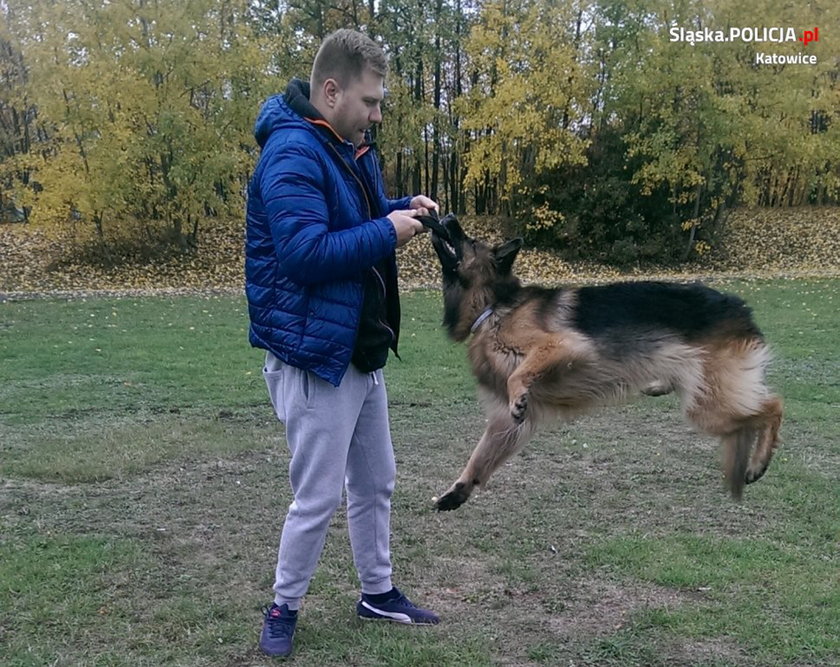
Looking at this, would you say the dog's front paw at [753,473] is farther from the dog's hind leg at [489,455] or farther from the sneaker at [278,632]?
the sneaker at [278,632]

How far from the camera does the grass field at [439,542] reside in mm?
3484

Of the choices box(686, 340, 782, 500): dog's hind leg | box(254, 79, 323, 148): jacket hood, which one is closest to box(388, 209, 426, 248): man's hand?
box(254, 79, 323, 148): jacket hood

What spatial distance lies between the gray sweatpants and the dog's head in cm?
68

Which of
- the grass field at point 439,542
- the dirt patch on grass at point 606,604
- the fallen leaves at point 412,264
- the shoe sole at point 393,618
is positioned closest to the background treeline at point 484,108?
the fallen leaves at point 412,264

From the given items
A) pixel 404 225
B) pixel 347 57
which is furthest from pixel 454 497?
pixel 347 57

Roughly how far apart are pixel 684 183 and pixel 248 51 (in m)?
14.1

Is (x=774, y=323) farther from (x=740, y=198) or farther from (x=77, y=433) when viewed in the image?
(x=740, y=198)

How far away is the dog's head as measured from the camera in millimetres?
3863

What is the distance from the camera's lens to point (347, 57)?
9.71 ft

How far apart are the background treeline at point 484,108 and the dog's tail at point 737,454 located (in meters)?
20.6

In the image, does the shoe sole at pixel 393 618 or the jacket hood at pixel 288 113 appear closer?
the jacket hood at pixel 288 113

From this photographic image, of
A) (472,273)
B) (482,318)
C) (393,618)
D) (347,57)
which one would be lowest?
(393,618)

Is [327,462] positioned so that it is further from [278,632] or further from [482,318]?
[482,318]

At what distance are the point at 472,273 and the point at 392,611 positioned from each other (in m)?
1.69
